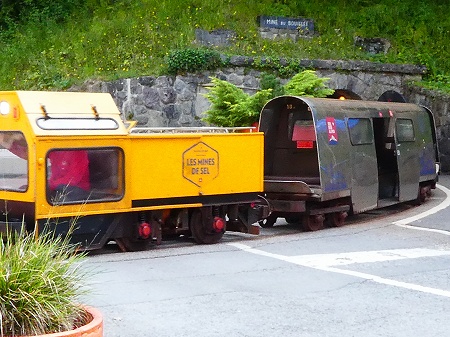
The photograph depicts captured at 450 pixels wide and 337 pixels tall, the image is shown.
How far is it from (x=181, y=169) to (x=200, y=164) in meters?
0.40

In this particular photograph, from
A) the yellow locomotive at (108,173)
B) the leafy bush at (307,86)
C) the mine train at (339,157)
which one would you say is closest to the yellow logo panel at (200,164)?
the yellow locomotive at (108,173)

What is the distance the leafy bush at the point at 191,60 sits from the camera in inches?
918

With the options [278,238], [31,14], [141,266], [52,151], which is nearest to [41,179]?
[52,151]

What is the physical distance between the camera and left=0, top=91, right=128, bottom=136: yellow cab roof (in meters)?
12.0

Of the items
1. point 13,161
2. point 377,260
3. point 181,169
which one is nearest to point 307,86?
point 181,169

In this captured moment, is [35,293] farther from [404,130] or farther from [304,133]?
[404,130]

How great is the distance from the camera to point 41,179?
11.7m

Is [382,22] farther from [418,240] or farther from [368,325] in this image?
[368,325]

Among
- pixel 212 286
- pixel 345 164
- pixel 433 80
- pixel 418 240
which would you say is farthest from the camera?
pixel 433 80

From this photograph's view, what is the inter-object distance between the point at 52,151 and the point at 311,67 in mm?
14042

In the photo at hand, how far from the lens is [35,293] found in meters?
Result: 6.63

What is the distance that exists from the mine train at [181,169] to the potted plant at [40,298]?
294cm

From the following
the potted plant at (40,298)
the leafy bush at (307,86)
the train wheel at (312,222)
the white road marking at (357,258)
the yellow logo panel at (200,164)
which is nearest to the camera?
the potted plant at (40,298)

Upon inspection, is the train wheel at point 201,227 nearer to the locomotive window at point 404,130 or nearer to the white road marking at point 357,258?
the white road marking at point 357,258
